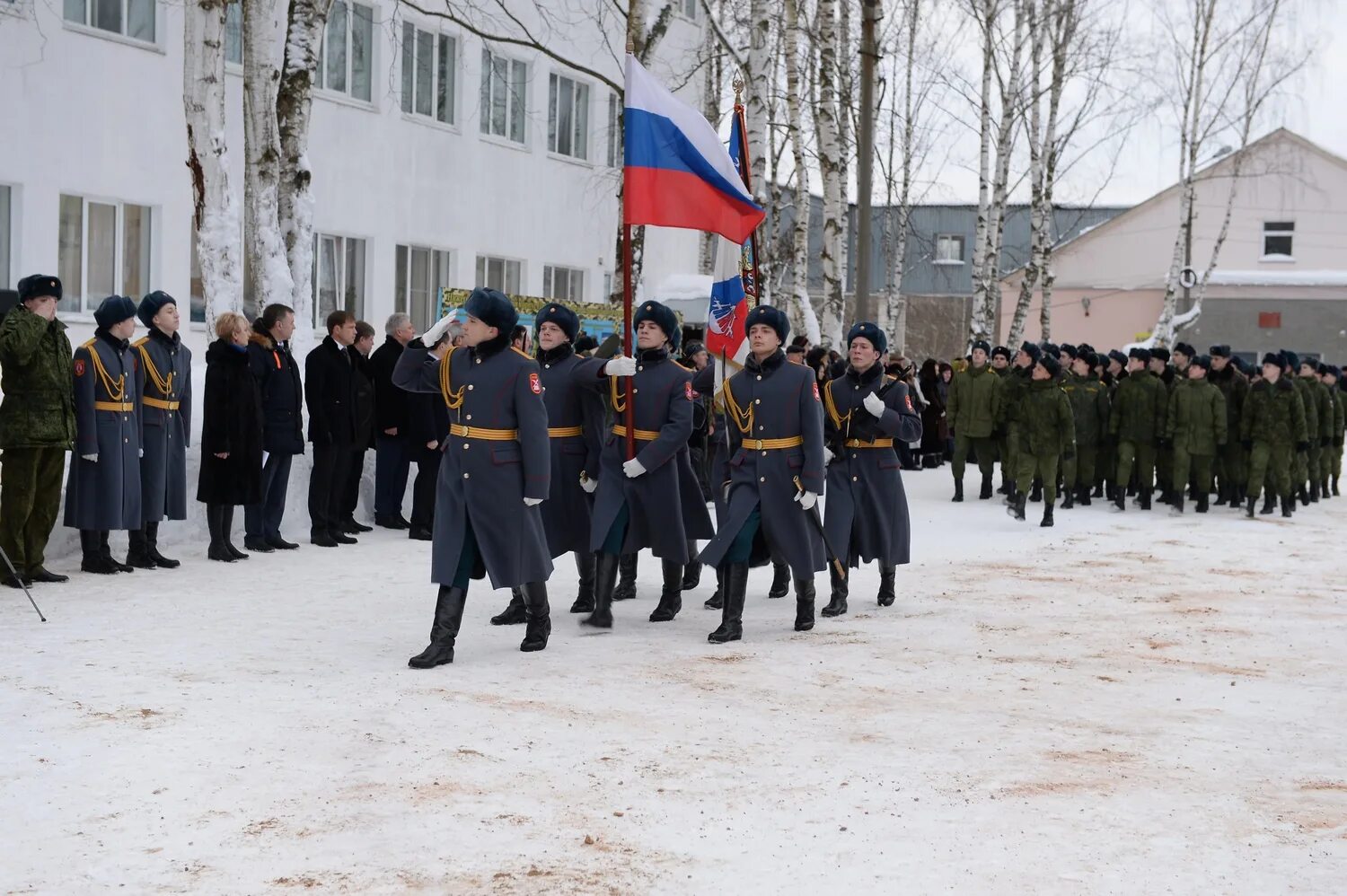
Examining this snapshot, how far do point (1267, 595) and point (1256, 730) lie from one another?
474cm

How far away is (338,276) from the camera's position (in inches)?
918

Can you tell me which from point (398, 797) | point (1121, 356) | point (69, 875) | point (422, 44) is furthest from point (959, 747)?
point (422, 44)

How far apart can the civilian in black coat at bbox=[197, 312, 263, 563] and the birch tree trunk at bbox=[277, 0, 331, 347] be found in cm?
362

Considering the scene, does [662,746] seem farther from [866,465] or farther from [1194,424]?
[1194,424]

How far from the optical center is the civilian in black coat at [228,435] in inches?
452

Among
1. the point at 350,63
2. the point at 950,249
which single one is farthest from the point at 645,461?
the point at 950,249

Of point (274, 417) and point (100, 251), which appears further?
point (100, 251)

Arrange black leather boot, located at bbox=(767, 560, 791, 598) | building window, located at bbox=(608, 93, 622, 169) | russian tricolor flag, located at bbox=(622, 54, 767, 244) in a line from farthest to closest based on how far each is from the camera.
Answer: building window, located at bbox=(608, 93, 622, 169) < black leather boot, located at bbox=(767, 560, 791, 598) < russian tricolor flag, located at bbox=(622, 54, 767, 244)

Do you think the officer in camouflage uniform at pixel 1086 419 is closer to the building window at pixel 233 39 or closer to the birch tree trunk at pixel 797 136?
the birch tree trunk at pixel 797 136

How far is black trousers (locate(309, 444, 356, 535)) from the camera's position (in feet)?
42.1

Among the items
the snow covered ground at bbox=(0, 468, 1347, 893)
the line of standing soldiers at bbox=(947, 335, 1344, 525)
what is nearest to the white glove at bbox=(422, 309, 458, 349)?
the snow covered ground at bbox=(0, 468, 1347, 893)

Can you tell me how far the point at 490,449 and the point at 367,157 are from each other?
16441 millimetres

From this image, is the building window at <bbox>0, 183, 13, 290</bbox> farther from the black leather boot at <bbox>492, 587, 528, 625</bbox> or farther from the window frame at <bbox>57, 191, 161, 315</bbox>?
the black leather boot at <bbox>492, 587, 528, 625</bbox>

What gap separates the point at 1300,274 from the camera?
4781 cm
